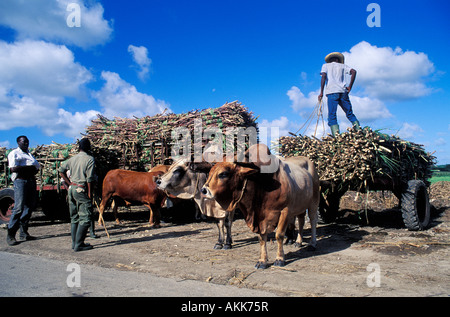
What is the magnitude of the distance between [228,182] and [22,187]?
5.12m

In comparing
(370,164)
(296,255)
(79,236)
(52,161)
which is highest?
(52,161)

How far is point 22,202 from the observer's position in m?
6.98

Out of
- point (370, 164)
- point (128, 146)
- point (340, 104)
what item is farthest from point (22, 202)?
point (340, 104)

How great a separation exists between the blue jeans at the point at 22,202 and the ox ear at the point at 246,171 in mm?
5249

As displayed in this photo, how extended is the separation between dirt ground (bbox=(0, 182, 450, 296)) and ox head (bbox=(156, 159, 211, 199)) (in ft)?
3.53

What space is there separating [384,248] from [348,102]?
3535 millimetres

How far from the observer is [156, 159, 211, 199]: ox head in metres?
6.88

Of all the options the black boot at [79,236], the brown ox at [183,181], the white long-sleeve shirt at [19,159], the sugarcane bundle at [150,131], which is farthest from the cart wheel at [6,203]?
the brown ox at [183,181]

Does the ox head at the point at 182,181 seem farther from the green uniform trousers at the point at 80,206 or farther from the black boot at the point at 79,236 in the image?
the black boot at the point at 79,236

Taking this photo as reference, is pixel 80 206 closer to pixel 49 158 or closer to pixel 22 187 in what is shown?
pixel 22 187

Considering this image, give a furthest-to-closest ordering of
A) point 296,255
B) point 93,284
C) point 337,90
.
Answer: point 337,90 < point 296,255 < point 93,284

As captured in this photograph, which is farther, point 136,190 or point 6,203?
point 6,203

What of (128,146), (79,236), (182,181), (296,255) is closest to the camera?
(296,255)

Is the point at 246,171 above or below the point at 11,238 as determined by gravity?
above
